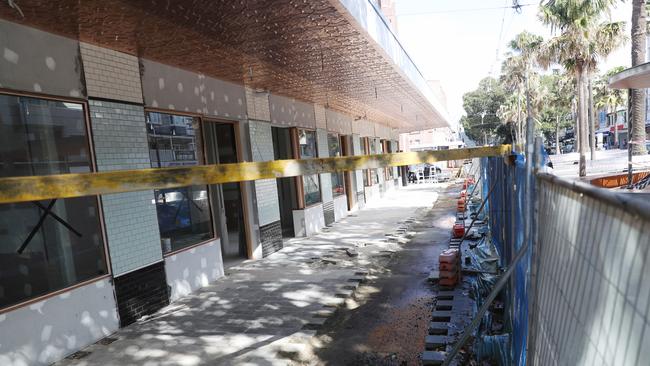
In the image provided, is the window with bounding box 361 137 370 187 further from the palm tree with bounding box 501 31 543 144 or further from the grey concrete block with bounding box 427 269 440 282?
the palm tree with bounding box 501 31 543 144

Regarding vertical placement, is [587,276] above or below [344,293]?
above

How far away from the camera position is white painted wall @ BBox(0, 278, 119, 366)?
14.3 ft

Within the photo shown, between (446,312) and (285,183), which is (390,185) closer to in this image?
(285,183)

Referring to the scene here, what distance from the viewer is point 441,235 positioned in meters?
10.7

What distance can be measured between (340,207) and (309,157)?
290 centimetres

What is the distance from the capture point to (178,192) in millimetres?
7242

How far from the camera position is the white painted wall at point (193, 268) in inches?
262

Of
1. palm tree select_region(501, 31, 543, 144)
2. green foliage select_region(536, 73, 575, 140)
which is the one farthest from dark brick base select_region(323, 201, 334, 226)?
green foliage select_region(536, 73, 575, 140)

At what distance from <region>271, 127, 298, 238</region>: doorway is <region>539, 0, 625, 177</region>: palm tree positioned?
50.3 ft

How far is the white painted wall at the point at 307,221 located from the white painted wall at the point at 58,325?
652 cm

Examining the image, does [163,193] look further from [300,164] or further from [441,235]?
[441,235]

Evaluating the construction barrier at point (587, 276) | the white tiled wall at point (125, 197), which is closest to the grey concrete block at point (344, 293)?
the white tiled wall at point (125, 197)

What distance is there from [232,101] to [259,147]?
4.53 feet

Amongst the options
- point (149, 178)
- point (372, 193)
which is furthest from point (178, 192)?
point (372, 193)
